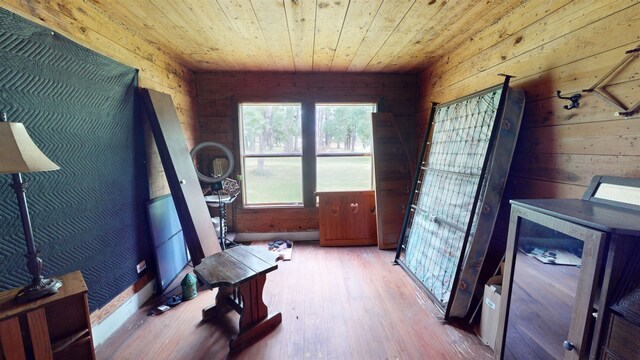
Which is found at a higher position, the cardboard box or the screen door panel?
the screen door panel

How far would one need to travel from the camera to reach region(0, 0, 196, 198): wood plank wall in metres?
1.49

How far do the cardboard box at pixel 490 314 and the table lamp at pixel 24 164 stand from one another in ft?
8.20

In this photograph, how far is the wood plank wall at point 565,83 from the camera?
4.16 feet

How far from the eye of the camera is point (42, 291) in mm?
1152

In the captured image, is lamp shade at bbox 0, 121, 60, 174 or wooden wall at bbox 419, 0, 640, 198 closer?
lamp shade at bbox 0, 121, 60, 174

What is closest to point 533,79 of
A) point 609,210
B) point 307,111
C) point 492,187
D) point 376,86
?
point 492,187

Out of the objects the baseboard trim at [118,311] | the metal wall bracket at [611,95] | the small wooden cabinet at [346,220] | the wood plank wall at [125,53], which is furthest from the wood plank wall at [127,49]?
the metal wall bracket at [611,95]

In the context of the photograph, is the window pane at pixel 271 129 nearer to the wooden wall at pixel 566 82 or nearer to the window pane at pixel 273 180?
the window pane at pixel 273 180

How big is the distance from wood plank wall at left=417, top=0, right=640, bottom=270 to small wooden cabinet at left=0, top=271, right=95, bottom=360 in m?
2.62

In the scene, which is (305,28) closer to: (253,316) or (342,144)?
(342,144)

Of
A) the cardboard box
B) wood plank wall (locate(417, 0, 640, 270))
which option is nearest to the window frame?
wood plank wall (locate(417, 0, 640, 270))

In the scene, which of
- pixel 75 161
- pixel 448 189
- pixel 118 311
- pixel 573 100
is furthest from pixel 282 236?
pixel 573 100

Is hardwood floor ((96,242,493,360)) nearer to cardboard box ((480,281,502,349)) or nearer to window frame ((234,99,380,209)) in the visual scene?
cardboard box ((480,281,502,349))

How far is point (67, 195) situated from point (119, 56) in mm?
1214
